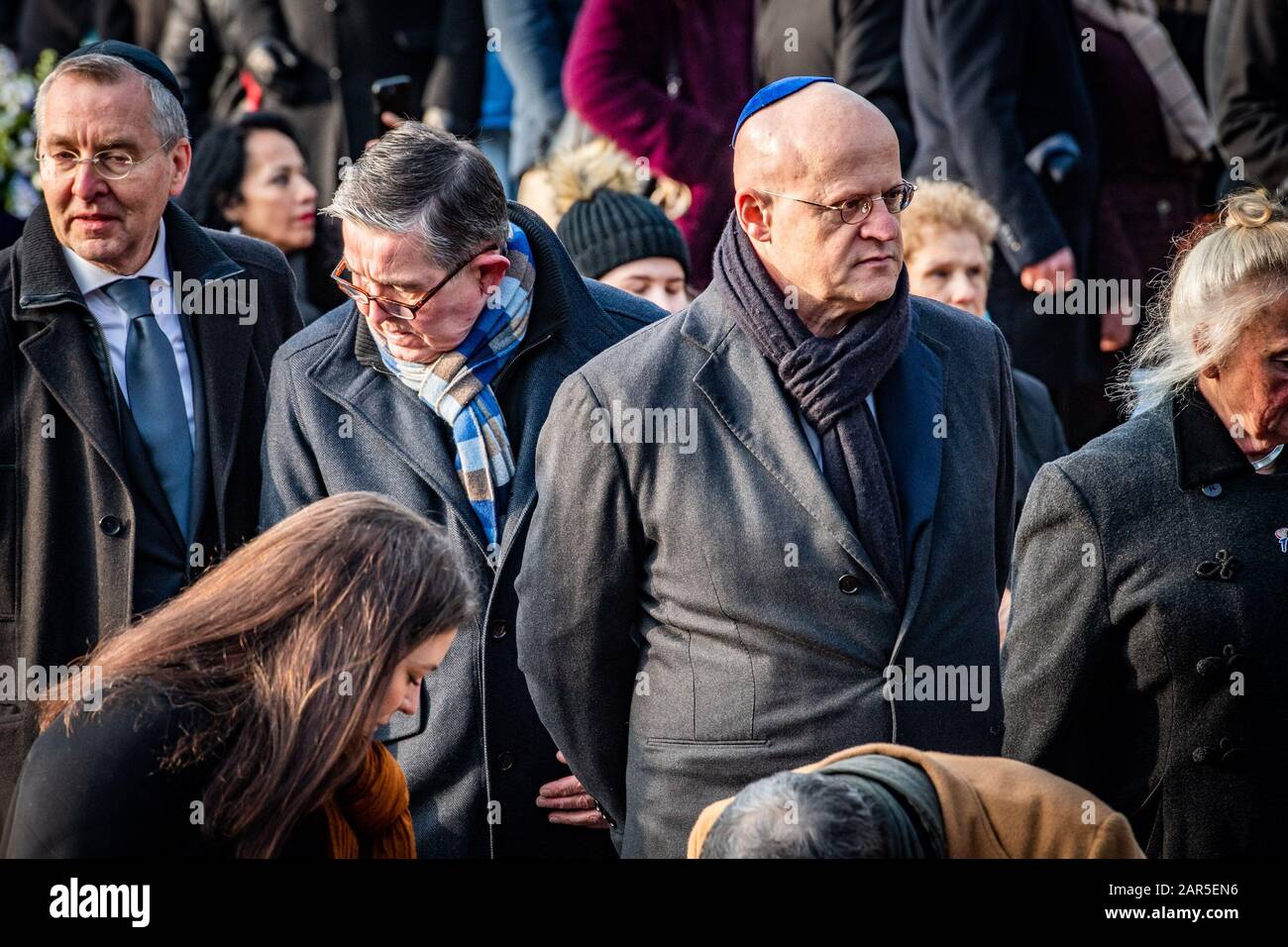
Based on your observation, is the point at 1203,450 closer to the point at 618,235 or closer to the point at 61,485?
the point at 618,235

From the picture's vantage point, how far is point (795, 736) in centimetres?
344

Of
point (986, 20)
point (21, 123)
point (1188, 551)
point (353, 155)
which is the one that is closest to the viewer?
point (1188, 551)

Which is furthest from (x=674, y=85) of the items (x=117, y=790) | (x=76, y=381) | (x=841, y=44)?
(x=117, y=790)

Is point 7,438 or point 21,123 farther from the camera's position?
point 21,123

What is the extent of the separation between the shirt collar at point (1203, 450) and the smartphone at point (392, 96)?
3.86 m

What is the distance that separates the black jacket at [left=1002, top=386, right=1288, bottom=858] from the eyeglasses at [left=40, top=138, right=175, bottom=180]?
7.55 ft

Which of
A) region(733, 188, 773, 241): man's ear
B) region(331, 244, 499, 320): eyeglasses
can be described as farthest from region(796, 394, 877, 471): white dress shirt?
region(331, 244, 499, 320): eyeglasses

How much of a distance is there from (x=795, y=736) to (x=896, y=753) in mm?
554

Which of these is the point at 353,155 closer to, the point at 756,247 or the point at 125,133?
the point at 125,133

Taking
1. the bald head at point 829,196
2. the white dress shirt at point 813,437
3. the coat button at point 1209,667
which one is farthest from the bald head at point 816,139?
the coat button at point 1209,667

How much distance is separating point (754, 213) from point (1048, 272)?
2848 millimetres

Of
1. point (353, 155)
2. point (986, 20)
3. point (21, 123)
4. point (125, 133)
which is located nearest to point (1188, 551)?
point (125, 133)
